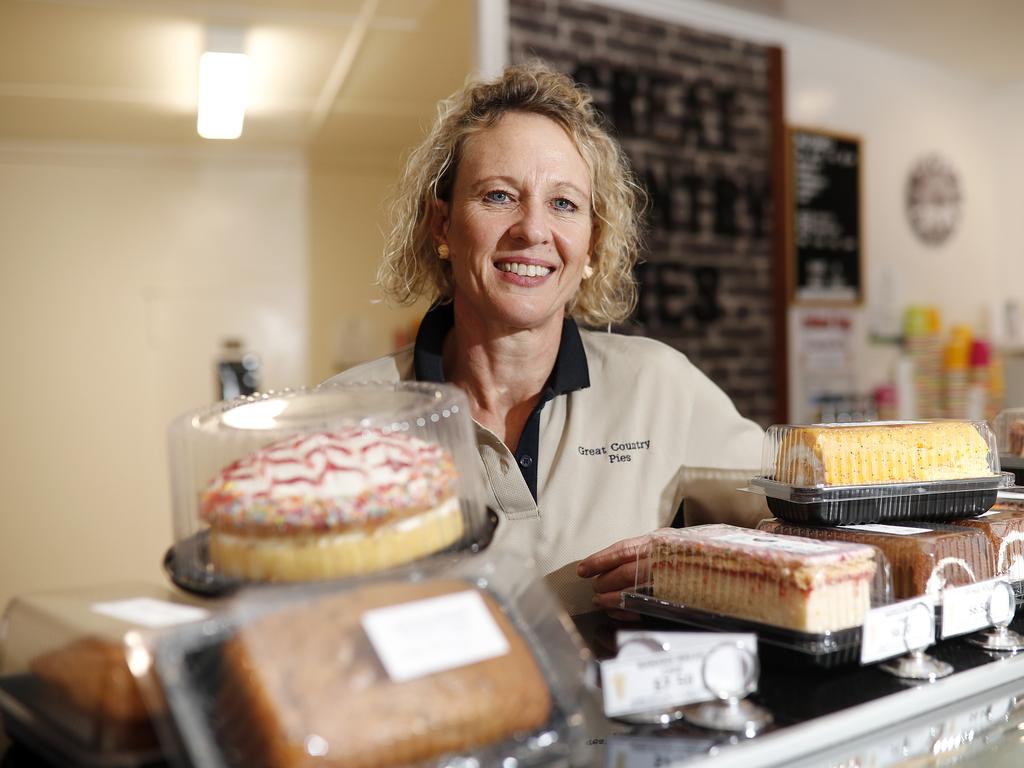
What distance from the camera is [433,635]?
2.47 feet

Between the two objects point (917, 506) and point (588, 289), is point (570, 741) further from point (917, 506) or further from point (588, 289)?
point (588, 289)

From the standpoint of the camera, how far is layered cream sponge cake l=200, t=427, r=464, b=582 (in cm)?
87

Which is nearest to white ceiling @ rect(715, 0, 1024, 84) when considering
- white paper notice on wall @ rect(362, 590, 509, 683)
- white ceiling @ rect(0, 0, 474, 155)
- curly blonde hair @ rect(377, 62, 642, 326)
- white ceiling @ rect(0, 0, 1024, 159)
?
white ceiling @ rect(0, 0, 1024, 159)

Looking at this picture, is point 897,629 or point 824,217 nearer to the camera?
point 897,629

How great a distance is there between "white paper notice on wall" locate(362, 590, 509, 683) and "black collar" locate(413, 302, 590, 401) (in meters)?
1.00

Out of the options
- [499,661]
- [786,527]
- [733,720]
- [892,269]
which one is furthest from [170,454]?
[892,269]

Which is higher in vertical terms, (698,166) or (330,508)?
(698,166)

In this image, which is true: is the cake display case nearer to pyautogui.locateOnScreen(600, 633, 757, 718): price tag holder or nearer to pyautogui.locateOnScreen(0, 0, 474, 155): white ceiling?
pyautogui.locateOnScreen(600, 633, 757, 718): price tag holder

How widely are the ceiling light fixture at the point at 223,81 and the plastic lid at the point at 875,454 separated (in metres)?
3.66

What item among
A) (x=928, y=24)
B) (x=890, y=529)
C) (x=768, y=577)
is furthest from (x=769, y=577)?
(x=928, y=24)

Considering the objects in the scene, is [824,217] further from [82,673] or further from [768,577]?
[82,673]

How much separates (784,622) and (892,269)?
4694 millimetres

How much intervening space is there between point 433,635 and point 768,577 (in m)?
0.47

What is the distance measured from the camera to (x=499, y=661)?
2.55ft
